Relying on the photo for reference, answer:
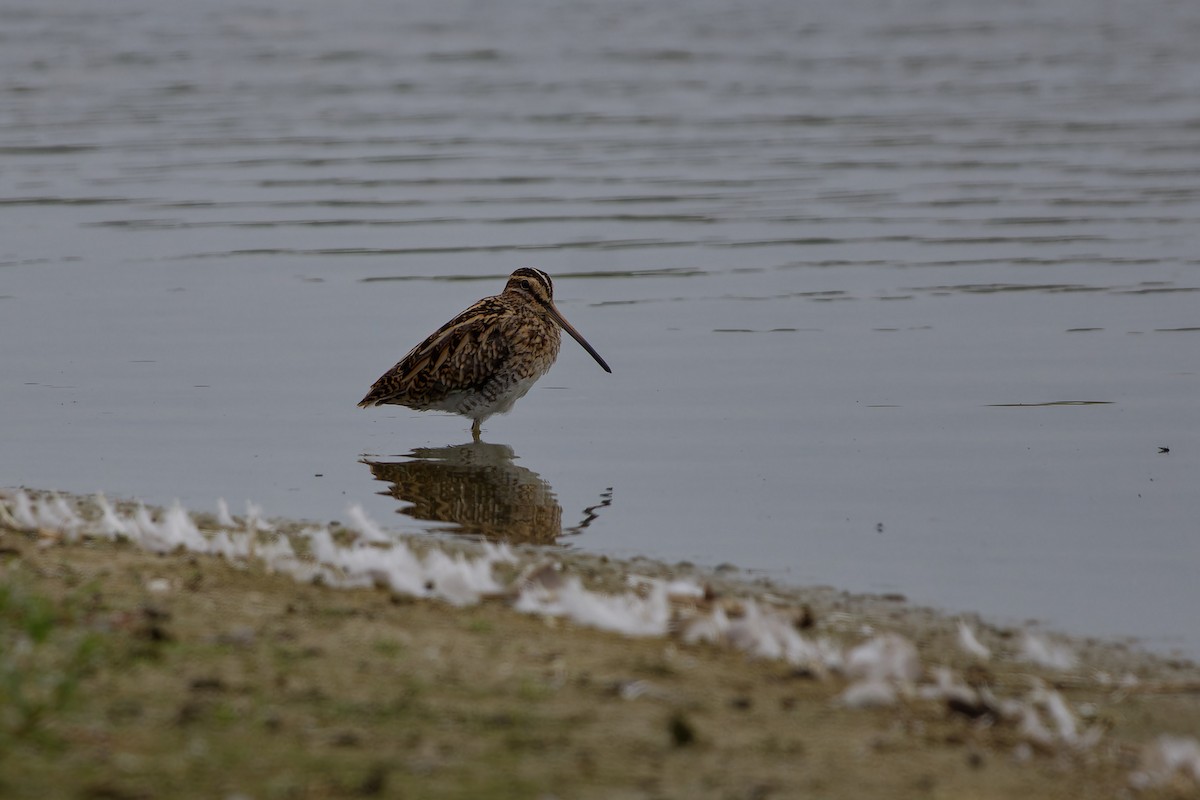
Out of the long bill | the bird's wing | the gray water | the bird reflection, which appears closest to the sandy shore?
the gray water

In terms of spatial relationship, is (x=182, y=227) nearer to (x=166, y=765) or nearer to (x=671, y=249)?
(x=671, y=249)

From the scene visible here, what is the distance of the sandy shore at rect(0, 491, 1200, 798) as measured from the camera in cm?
446

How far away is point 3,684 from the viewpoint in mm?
4738

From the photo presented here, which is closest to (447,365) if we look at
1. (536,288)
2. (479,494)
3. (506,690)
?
(536,288)

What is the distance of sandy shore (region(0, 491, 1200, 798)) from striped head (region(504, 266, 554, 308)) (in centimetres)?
478

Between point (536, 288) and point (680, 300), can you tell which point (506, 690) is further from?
point (680, 300)

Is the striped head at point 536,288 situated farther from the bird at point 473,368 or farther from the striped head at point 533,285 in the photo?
the bird at point 473,368

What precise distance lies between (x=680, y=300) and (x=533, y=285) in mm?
3283

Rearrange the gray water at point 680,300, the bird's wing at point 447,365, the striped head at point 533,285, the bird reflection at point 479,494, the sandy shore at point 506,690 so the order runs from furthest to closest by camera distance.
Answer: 1. the striped head at point 533,285
2. the bird's wing at point 447,365
3. the gray water at point 680,300
4. the bird reflection at point 479,494
5. the sandy shore at point 506,690

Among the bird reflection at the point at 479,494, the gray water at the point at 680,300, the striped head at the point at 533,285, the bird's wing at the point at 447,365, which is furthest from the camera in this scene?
the striped head at the point at 533,285

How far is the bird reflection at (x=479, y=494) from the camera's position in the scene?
345 inches

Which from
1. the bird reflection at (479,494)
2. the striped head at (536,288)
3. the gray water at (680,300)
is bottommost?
the bird reflection at (479,494)

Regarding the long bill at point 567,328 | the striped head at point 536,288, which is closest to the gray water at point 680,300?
the long bill at point 567,328

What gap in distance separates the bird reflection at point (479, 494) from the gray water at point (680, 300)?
33 millimetres
